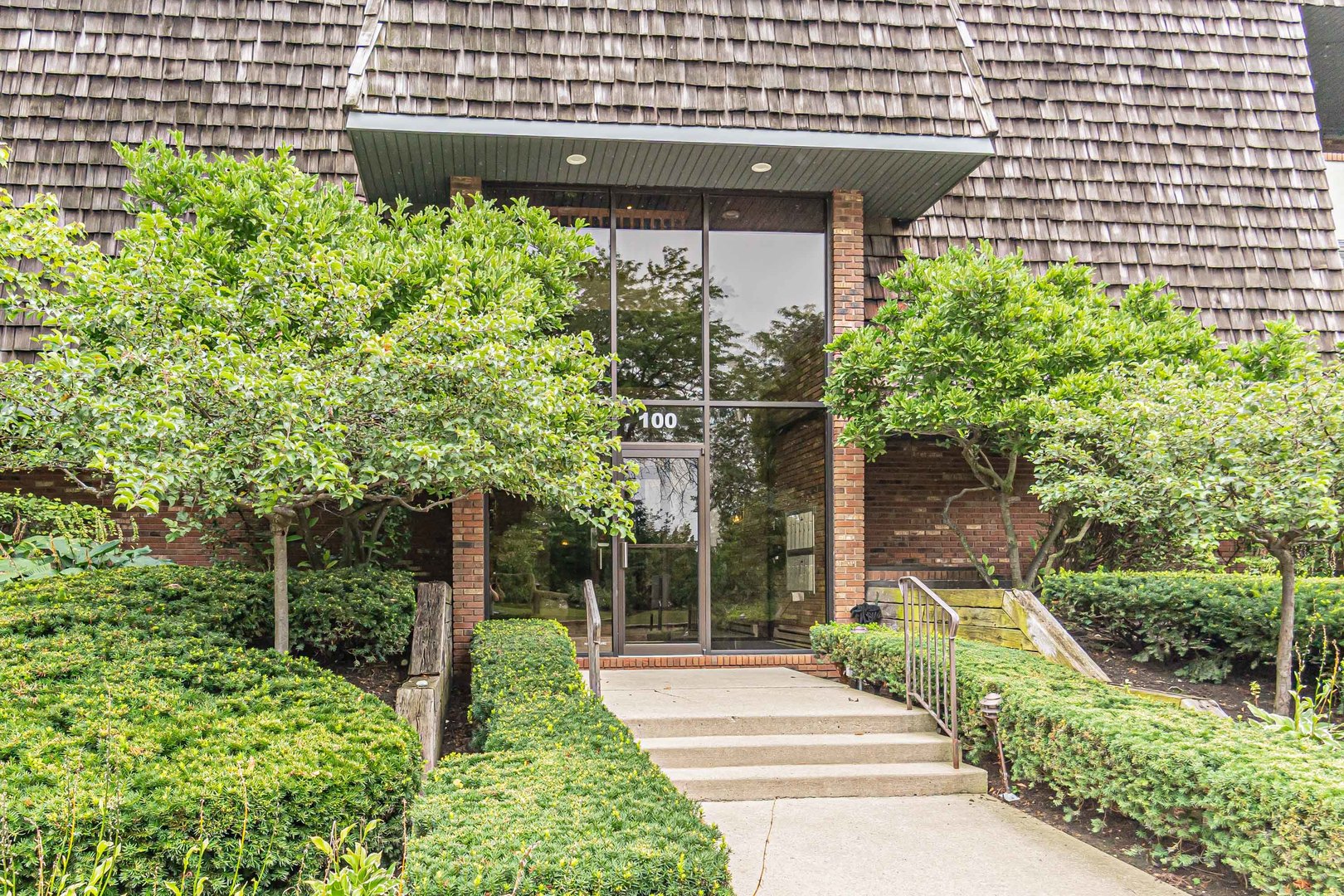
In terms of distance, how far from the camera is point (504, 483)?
20.8ft

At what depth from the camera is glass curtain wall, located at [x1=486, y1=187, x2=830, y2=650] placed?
9.50 metres

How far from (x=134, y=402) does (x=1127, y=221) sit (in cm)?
965

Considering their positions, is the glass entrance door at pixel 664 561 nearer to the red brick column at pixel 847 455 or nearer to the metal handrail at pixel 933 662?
the red brick column at pixel 847 455

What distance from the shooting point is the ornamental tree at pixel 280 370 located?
494cm

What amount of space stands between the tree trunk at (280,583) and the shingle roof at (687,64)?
150 inches

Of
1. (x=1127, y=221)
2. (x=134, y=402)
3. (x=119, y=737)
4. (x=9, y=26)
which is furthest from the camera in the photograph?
(x=1127, y=221)

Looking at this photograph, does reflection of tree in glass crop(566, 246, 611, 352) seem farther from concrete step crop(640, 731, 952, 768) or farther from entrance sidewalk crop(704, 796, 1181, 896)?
entrance sidewalk crop(704, 796, 1181, 896)

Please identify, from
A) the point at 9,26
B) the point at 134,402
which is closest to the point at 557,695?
the point at 134,402

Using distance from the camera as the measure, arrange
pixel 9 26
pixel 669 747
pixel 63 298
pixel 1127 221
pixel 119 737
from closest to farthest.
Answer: pixel 119 737
pixel 63 298
pixel 669 747
pixel 9 26
pixel 1127 221

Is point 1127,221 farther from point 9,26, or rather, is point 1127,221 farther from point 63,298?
point 9,26

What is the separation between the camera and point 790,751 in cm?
632

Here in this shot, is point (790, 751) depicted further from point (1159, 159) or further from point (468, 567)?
point (1159, 159)

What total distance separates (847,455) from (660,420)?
187cm

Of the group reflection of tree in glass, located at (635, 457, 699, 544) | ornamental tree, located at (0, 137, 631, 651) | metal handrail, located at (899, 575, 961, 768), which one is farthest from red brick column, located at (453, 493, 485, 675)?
metal handrail, located at (899, 575, 961, 768)
